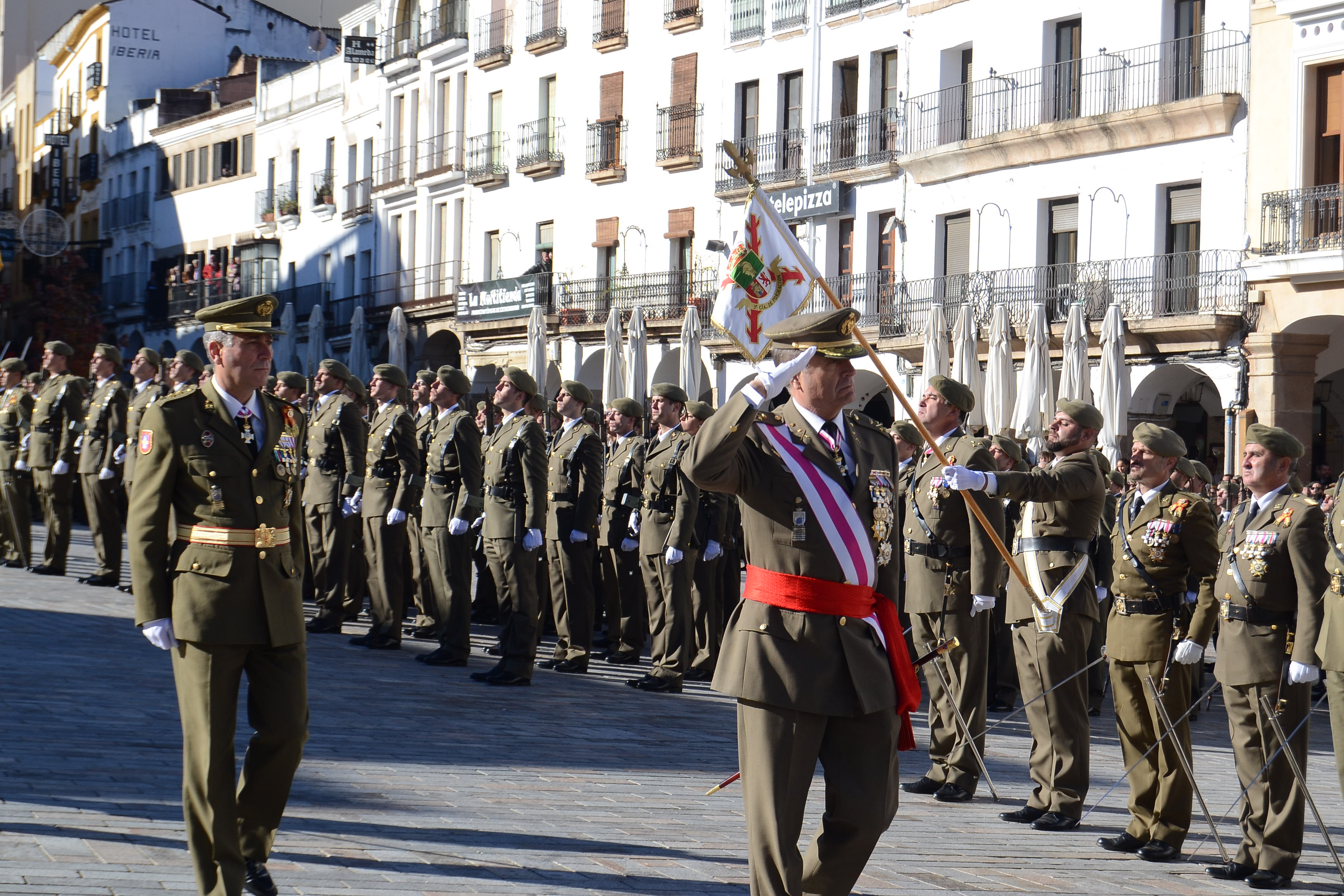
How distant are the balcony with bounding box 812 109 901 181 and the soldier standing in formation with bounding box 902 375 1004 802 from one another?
2424 cm

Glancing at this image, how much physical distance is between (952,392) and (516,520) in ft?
13.6

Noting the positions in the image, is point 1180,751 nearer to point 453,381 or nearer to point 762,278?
point 762,278

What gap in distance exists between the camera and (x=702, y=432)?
553cm

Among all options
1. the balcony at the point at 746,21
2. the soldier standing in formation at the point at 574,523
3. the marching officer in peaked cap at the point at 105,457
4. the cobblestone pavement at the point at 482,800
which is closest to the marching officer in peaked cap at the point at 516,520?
the cobblestone pavement at the point at 482,800

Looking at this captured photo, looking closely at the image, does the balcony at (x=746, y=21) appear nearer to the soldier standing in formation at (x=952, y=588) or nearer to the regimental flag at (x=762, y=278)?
the soldier standing in formation at (x=952, y=588)

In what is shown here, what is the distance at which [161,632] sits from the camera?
20.3 ft

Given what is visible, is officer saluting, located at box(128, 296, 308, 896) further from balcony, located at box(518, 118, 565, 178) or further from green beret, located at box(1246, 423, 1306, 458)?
balcony, located at box(518, 118, 565, 178)

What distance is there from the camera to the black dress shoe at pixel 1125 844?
8.23 meters

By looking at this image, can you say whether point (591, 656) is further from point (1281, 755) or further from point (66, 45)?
point (66, 45)

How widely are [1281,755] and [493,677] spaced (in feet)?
19.3

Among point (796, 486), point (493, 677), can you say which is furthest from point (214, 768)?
point (493, 677)

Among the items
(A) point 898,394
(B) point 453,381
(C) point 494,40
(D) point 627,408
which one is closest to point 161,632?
(A) point 898,394

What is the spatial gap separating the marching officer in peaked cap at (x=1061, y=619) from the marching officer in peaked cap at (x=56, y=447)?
1103cm

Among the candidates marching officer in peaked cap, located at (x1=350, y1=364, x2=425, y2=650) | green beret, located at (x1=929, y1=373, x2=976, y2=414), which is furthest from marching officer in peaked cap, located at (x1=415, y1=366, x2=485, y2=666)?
green beret, located at (x1=929, y1=373, x2=976, y2=414)
